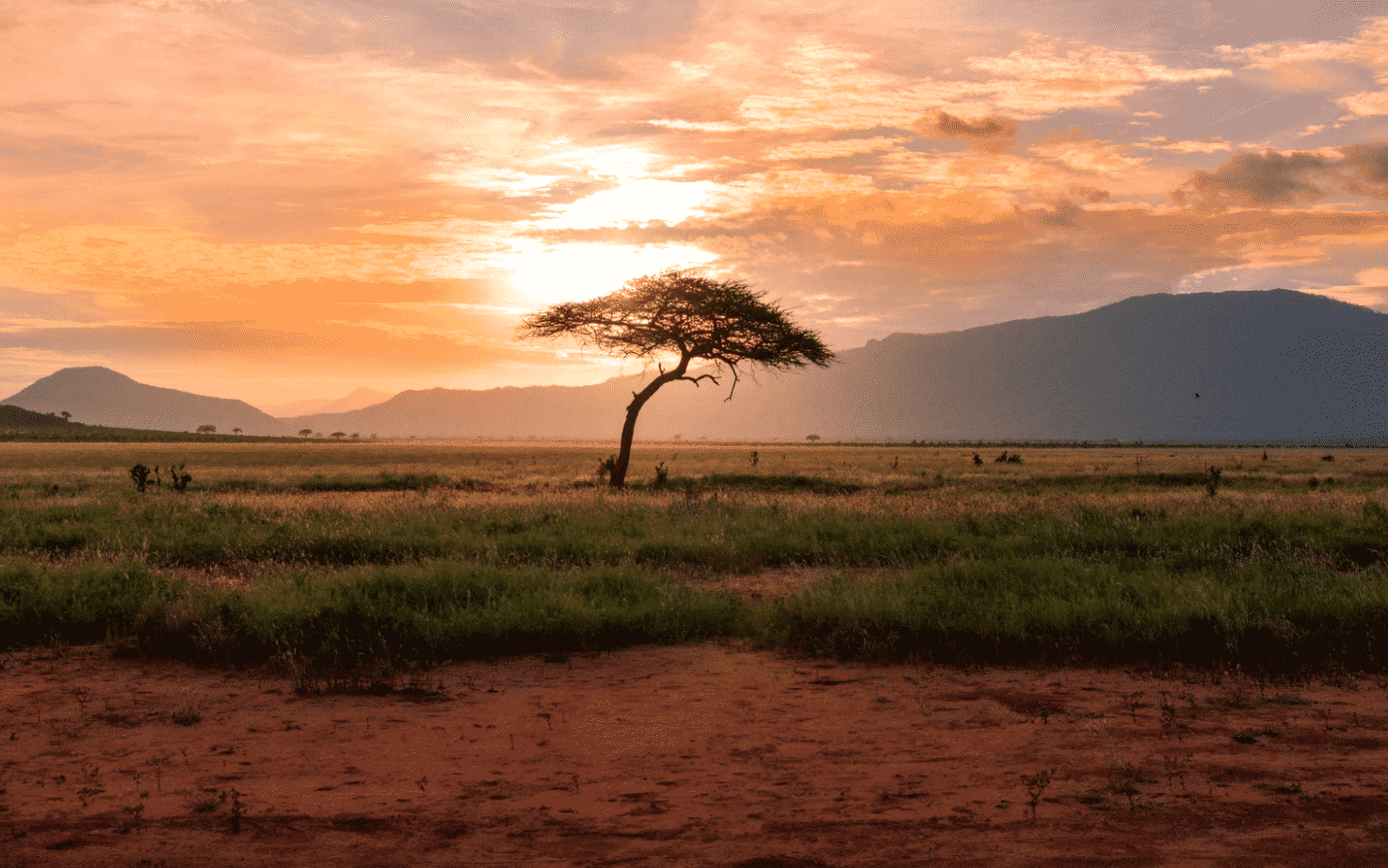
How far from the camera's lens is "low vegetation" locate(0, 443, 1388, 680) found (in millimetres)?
10984

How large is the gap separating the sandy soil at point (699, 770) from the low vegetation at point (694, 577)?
1007 millimetres

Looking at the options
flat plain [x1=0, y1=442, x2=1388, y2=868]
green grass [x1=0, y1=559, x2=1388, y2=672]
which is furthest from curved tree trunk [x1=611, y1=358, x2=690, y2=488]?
green grass [x1=0, y1=559, x2=1388, y2=672]

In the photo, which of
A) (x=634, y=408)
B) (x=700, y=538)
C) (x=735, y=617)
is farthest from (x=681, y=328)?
(x=735, y=617)

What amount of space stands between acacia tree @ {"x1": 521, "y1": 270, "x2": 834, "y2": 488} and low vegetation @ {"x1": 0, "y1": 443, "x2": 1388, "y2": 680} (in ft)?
28.5

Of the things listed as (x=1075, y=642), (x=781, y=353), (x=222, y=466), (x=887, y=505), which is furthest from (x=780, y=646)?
(x=222, y=466)

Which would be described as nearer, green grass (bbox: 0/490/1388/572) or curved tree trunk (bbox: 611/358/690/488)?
green grass (bbox: 0/490/1388/572)

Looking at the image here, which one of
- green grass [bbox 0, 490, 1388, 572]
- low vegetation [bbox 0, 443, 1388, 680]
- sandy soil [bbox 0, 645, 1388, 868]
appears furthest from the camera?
green grass [bbox 0, 490, 1388, 572]

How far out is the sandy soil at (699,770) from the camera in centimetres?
555

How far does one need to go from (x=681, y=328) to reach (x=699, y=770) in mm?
29238

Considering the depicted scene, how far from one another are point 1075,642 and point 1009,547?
6904 mm

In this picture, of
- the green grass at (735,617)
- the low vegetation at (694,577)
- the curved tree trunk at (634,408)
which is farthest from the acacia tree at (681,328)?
the green grass at (735,617)

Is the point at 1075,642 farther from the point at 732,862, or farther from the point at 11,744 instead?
the point at 11,744

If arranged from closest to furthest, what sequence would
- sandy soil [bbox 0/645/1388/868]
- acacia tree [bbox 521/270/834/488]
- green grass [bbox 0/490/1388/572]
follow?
1. sandy soil [bbox 0/645/1388/868]
2. green grass [bbox 0/490/1388/572]
3. acacia tree [bbox 521/270/834/488]

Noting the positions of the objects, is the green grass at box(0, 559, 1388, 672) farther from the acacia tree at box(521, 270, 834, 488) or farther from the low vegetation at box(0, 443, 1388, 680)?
the acacia tree at box(521, 270, 834, 488)
